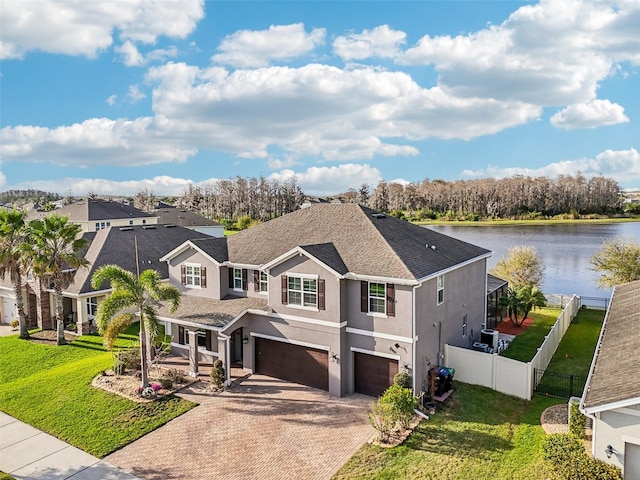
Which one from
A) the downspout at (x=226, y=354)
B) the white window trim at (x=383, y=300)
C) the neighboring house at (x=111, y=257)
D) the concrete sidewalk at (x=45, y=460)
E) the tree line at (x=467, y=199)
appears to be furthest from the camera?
the tree line at (x=467, y=199)

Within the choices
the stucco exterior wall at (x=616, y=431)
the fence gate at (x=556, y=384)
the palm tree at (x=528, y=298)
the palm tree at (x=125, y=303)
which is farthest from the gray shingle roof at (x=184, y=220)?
the stucco exterior wall at (x=616, y=431)

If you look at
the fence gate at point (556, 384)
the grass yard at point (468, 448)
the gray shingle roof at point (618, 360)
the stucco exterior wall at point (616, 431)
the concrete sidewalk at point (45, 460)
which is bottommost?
the concrete sidewalk at point (45, 460)

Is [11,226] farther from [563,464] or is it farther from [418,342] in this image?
[563,464]

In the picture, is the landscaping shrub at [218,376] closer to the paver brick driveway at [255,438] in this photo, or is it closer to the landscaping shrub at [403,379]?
the paver brick driveway at [255,438]

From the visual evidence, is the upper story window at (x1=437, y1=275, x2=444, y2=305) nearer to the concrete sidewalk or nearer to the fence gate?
the fence gate

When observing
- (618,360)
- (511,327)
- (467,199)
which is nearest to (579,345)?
(511,327)

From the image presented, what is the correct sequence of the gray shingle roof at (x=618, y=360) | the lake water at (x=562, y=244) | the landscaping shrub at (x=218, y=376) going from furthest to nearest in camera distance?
the lake water at (x=562, y=244), the landscaping shrub at (x=218, y=376), the gray shingle roof at (x=618, y=360)

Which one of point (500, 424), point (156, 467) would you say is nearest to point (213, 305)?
point (156, 467)

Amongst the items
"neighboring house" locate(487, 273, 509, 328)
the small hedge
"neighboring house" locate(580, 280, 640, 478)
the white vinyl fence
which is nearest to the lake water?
"neighboring house" locate(487, 273, 509, 328)

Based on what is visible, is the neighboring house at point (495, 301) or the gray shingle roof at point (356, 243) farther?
the neighboring house at point (495, 301)
